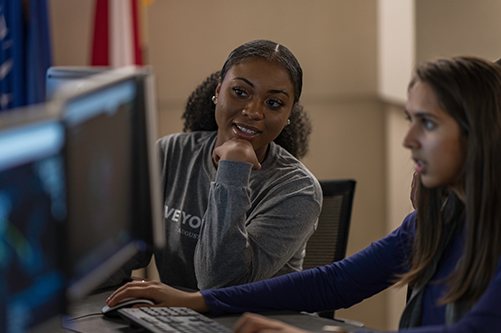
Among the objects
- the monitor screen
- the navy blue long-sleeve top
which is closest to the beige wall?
the navy blue long-sleeve top

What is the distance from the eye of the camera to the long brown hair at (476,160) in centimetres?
88

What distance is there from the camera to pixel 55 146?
25.6 inches

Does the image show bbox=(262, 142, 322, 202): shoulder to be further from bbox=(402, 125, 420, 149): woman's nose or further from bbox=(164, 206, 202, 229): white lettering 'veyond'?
bbox=(402, 125, 420, 149): woman's nose

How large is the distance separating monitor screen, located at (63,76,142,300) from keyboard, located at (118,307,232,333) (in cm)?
16

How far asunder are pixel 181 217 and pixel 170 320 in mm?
560

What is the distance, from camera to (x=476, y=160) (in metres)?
0.88

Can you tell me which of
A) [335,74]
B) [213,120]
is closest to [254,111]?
[213,120]

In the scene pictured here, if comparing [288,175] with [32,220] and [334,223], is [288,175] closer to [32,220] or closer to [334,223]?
[334,223]

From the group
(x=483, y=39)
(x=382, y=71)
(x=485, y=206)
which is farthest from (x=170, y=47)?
(x=485, y=206)

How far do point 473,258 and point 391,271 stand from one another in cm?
25

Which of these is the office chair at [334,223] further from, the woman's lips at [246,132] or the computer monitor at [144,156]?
the computer monitor at [144,156]

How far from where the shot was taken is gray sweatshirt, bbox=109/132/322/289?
1279 millimetres

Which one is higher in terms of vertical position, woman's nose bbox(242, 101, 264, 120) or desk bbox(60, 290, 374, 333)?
woman's nose bbox(242, 101, 264, 120)

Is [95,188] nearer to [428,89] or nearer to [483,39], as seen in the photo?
[428,89]
